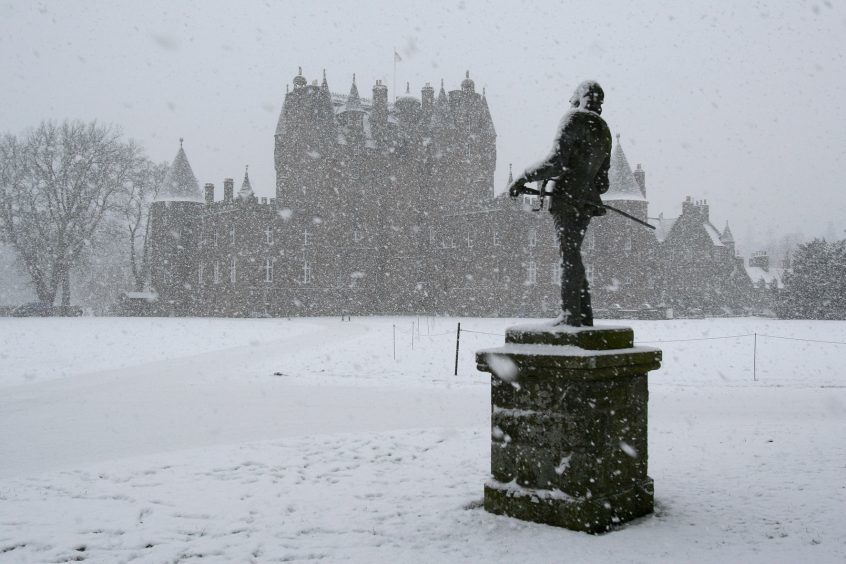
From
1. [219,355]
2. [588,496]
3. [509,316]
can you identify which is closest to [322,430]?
[588,496]

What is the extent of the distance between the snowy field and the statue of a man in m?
1.85

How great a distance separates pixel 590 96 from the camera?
18.5 feet

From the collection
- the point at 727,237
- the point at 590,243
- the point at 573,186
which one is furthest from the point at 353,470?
the point at 727,237

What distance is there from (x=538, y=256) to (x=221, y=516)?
44003mm

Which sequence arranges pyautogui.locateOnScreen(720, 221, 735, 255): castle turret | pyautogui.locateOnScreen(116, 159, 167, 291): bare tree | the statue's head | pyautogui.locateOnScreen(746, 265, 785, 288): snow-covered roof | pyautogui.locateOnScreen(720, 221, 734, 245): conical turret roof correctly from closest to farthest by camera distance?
the statue's head < pyautogui.locateOnScreen(116, 159, 167, 291): bare tree < pyautogui.locateOnScreen(720, 221, 735, 255): castle turret < pyautogui.locateOnScreen(720, 221, 734, 245): conical turret roof < pyautogui.locateOnScreen(746, 265, 785, 288): snow-covered roof

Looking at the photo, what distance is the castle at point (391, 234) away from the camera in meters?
48.0

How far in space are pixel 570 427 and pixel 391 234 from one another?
4921 cm

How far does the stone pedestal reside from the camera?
4.78m

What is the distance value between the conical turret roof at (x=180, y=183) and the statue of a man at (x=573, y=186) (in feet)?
164

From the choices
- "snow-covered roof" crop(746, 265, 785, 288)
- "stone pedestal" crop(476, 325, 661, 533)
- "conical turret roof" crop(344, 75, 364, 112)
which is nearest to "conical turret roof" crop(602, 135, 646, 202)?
"conical turret roof" crop(344, 75, 364, 112)

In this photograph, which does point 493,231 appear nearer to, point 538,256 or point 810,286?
point 538,256

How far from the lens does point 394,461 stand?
6988mm

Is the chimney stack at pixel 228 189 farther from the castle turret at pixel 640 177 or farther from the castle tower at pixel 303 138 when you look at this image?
the castle turret at pixel 640 177

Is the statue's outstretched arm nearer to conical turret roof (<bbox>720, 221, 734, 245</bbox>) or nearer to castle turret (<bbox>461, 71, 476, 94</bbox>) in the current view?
castle turret (<bbox>461, 71, 476, 94</bbox>)
